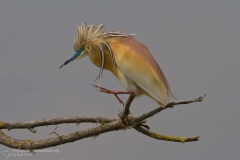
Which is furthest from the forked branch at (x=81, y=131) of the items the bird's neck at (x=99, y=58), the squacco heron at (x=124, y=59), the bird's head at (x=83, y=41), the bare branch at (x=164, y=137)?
the bird's head at (x=83, y=41)

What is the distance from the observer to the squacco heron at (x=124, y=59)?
13.1 ft

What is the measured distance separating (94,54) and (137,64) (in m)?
0.37

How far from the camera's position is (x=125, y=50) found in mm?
3990

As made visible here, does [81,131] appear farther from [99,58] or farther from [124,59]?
[124,59]

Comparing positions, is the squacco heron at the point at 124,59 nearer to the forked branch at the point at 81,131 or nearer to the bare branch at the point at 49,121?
the forked branch at the point at 81,131

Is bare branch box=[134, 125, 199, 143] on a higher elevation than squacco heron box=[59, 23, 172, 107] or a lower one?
lower

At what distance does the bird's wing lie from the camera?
3.98m

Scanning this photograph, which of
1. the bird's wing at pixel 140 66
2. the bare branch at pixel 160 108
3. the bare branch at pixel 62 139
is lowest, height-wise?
the bare branch at pixel 62 139

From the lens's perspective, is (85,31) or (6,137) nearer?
(85,31)

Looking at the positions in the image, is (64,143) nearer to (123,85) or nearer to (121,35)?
(123,85)

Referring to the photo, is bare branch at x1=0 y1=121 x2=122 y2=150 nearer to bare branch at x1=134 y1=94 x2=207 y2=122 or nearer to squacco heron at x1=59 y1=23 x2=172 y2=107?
bare branch at x1=134 y1=94 x2=207 y2=122

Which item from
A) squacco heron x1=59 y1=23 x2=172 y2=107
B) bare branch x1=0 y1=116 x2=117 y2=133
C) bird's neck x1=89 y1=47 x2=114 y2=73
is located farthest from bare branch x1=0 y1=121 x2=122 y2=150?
bird's neck x1=89 y1=47 x2=114 y2=73

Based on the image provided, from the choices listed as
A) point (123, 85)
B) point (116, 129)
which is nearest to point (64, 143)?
point (116, 129)

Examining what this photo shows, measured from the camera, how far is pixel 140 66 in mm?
4016
